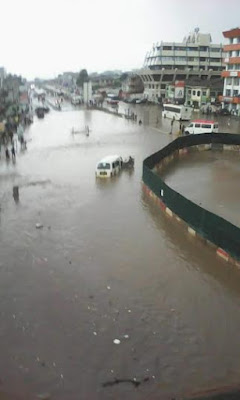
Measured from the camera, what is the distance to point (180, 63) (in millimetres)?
93625

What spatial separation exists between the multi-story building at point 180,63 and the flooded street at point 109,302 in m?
74.9

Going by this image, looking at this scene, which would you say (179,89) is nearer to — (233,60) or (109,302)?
(233,60)

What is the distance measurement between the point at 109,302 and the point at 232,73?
5462 centimetres

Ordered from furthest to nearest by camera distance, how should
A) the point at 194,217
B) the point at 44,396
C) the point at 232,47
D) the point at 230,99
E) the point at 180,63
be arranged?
1. the point at 180,63
2. the point at 230,99
3. the point at 232,47
4. the point at 194,217
5. the point at 44,396

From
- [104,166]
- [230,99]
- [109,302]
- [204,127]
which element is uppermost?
[230,99]

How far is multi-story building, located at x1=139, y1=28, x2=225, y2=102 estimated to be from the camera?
91.1 m

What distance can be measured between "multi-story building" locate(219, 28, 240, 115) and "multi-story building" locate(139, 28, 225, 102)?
29665 mm

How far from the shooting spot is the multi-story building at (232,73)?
56.9 meters

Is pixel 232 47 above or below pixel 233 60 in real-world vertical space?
above

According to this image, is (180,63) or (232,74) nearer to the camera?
(232,74)

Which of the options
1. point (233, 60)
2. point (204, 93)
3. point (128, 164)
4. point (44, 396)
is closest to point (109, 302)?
point (44, 396)

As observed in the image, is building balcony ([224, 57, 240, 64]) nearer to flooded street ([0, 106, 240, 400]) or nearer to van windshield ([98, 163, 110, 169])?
van windshield ([98, 163, 110, 169])

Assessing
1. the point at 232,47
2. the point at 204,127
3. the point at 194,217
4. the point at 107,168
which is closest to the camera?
the point at 194,217

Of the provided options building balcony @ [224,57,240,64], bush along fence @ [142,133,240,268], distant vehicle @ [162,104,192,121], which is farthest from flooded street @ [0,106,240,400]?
building balcony @ [224,57,240,64]
